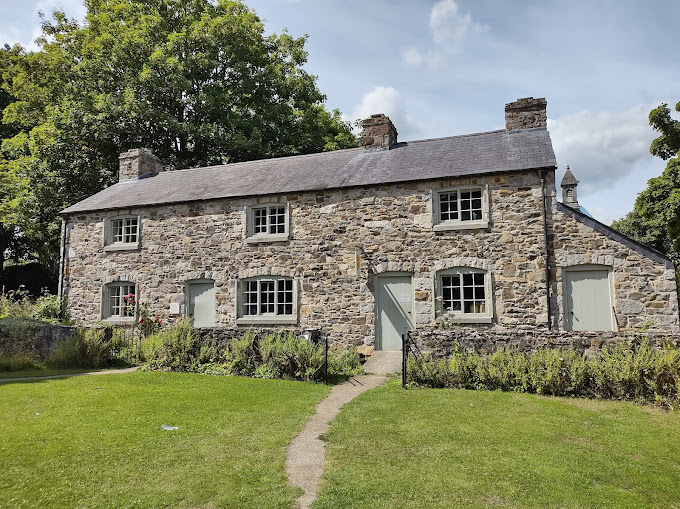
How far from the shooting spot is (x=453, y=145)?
1545 centimetres

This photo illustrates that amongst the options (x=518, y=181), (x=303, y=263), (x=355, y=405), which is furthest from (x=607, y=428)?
(x=303, y=263)

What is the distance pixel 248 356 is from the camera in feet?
36.3

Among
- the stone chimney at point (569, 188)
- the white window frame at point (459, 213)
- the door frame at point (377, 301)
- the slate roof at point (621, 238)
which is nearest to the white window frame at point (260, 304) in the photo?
the door frame at point (377, 301)

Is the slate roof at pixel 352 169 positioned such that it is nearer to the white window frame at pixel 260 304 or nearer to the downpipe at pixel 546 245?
the downpipe at pixel 546 245

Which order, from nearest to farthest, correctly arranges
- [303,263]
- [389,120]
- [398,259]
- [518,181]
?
[518,181] < [398,259] < [303,263] < [389,120]

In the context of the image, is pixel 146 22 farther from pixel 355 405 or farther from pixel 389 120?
pixel 355 405

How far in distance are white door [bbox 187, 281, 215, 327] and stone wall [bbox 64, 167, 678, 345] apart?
0.30 metres

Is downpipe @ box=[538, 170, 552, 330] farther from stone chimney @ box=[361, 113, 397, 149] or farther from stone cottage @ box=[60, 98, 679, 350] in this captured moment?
stone chimney @ box=[361, 113, 397, 149]

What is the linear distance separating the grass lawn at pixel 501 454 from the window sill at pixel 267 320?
6361mm

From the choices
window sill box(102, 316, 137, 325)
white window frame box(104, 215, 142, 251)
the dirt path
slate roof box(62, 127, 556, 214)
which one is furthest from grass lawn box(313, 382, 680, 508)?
white window frame box(104, 215, 142, 251)

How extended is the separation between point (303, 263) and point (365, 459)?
366 inches

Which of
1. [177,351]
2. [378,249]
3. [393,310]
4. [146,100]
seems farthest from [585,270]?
[146,100]

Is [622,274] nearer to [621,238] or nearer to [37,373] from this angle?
[621,238]

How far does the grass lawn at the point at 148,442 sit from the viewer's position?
15.0ft
